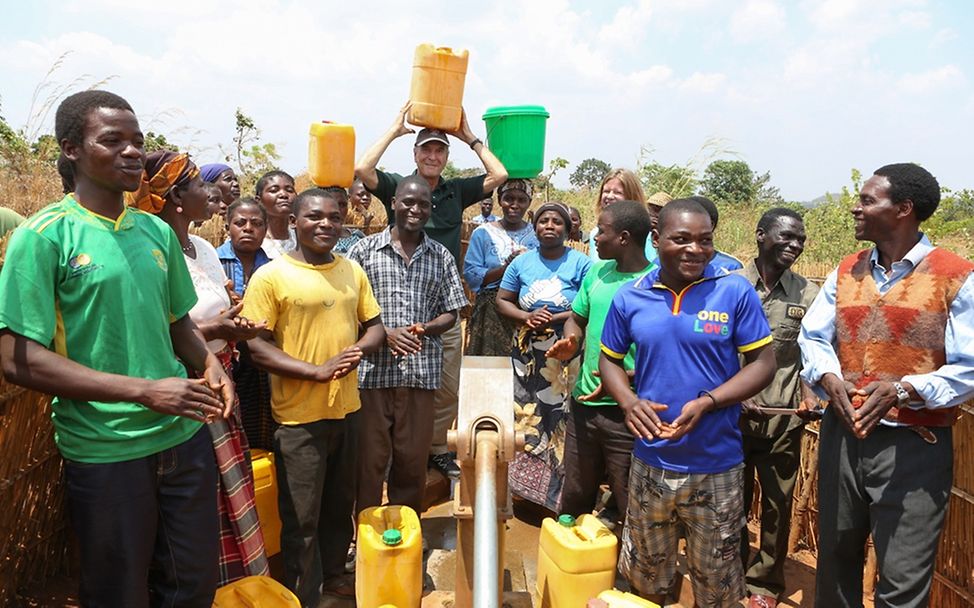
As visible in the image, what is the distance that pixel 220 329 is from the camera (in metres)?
2.66

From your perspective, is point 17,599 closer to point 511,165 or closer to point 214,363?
point 214,363

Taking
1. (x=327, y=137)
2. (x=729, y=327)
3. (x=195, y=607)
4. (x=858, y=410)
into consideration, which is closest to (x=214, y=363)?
(x=195, y=607)

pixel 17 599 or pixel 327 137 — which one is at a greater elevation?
pixel 327 137

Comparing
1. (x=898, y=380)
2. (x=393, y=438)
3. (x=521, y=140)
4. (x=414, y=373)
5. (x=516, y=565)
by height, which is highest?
(x=521, y=140)

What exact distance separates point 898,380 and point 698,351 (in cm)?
67

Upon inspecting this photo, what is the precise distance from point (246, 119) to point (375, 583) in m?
9.84

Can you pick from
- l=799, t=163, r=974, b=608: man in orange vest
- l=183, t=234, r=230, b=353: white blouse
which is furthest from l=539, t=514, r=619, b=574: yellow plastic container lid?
l=183, t=234, r=230, b=353: white blouse

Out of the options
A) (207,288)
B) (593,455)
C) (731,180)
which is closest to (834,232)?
(593,455)

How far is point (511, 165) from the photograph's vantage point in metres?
4.95

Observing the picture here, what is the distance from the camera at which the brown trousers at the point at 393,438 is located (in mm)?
3355

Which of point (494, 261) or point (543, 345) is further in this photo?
point (494, 261)

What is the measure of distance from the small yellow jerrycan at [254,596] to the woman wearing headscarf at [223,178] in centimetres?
268

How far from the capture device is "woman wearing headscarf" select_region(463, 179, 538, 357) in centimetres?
440

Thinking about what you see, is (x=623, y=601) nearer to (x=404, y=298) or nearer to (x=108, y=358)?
(x=108, y=358)
